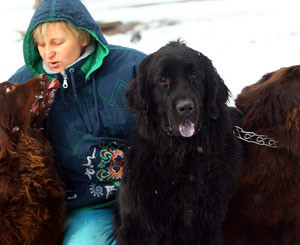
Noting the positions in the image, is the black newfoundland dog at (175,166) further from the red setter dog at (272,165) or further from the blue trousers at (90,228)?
the blue trousers at (90,228)

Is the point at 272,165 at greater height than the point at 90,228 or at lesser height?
greater

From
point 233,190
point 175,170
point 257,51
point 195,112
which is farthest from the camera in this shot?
point 257,51

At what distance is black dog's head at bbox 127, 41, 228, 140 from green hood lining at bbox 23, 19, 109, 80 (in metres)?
0.59

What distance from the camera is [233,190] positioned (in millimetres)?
2461

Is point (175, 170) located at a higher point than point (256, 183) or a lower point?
higher

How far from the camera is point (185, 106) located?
199 cm

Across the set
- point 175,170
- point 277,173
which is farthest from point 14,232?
point 277,173

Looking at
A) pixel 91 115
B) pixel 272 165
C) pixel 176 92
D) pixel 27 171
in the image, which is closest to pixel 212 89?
pixel 176 92

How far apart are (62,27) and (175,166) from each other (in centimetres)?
132

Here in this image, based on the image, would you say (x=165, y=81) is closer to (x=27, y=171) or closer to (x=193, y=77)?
(x=193, y=77)

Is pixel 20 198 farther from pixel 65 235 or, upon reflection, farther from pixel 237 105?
pixel 237 105

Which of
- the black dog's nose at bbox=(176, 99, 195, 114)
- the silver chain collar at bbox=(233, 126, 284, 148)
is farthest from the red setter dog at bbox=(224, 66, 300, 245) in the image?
the black dog's nose at bbox=(176, 99, 195, 114)

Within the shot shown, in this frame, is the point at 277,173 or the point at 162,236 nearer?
the point at 162,236

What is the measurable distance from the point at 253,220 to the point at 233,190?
0.33 metres
